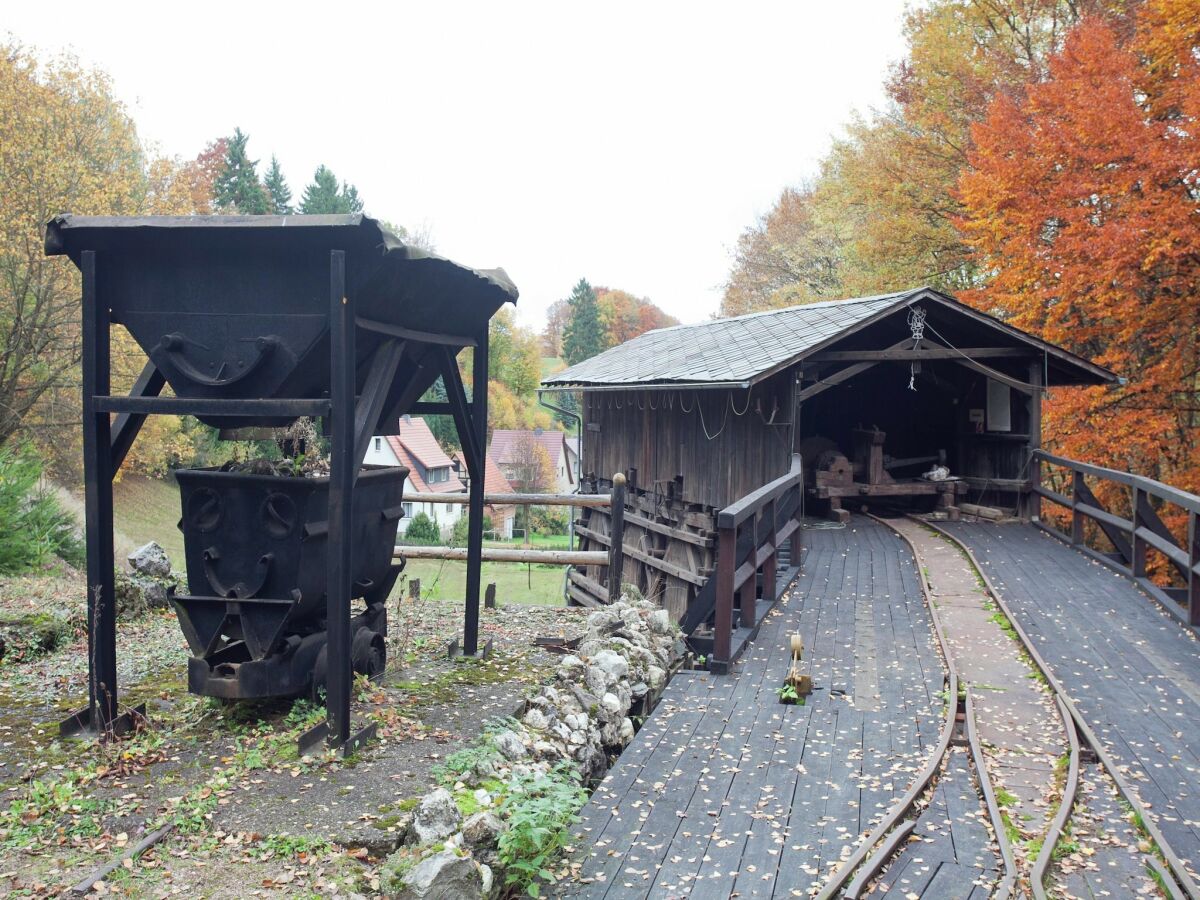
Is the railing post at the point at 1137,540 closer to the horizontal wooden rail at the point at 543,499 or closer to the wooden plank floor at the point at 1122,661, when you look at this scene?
the wooden plank floor at the point at 1122,661

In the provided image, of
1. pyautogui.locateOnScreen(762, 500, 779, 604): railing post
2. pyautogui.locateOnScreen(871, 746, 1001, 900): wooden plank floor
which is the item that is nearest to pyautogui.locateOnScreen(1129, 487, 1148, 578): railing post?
pyautogui.locateOnScreen(762, 500, 779, 604): railing post

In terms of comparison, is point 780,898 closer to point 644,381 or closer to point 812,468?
point 644,381

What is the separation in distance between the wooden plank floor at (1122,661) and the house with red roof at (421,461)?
95.3ft

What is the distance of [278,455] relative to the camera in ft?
19.2

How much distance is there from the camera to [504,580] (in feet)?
95.9

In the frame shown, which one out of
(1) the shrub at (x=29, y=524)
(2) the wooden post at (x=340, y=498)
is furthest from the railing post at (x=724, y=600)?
(1) the shrub at (x=29, y=524)

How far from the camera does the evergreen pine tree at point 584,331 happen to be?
201 feet

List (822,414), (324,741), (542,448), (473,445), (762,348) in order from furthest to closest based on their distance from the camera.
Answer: (542,448) → (822,414) → (762,348) → (473,445) → (324,741)

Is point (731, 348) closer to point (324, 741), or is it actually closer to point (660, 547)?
point (660, 547)

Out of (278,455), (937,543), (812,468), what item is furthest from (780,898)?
(812,468)

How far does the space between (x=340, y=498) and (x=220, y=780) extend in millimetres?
1464

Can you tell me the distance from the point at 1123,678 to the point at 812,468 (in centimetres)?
855

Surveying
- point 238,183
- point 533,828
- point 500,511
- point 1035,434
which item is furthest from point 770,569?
point 238,183

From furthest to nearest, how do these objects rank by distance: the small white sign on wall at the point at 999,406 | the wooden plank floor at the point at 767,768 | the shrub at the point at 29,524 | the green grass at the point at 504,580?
1. the green grass at the point at 504,580
2. the small white sign on wall at the point at 999,406
3. the shrub at the point at 29,524
4. the wooden plank floor at the point at 767,768
